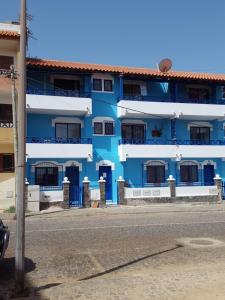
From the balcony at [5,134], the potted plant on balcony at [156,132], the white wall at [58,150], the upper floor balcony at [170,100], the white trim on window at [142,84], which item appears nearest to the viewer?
the balcony at [5,134]

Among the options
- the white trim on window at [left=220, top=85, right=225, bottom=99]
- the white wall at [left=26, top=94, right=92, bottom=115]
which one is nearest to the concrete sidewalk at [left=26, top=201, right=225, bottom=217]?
the white wall at [left=26, top=94, right=92, bottom=115]

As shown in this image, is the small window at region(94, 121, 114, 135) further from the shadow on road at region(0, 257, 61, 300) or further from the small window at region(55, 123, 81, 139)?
the shadow on road at region(0, 257, 61, 300)

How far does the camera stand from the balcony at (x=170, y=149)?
1152 inches

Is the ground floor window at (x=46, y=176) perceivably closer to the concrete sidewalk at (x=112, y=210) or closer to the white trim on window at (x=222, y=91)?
the concrete sidewalk at (x=112, y=210)

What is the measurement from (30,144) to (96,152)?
5.23 metres

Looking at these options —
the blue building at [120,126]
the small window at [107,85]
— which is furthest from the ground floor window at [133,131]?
the small window at [107,85]

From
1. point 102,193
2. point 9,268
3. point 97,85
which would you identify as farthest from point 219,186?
point 9,268

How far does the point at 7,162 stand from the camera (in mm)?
25719

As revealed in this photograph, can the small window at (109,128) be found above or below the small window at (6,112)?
below

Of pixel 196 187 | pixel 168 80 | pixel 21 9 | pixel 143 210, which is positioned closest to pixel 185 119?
pixel 168 80

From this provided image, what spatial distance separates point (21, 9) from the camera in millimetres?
7430

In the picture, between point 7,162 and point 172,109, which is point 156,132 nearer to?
point 172,109

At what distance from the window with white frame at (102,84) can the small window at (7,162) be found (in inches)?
324

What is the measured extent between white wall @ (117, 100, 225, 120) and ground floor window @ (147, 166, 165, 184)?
3.95 m
